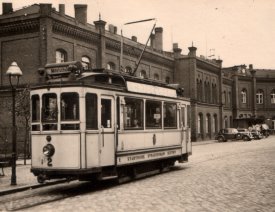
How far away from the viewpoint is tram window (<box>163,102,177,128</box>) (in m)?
15.5

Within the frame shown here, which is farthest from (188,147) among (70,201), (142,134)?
(70,201)

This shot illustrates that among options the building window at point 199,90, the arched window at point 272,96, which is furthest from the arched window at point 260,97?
the building window at point 199,90

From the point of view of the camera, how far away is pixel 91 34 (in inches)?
1176

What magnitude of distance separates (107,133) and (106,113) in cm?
56

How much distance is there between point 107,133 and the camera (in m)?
11.9

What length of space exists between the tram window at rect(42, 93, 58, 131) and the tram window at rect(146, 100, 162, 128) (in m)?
3.76

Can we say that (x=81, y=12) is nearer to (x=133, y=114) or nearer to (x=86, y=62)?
(x=86, y=62)

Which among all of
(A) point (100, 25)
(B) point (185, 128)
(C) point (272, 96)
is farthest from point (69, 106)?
(C) point (272, 96)

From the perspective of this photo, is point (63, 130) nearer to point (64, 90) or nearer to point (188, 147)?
point (64, 90)

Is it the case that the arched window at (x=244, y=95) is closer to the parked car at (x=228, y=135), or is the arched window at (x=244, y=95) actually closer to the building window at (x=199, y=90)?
the building window at (x=199, y=90)

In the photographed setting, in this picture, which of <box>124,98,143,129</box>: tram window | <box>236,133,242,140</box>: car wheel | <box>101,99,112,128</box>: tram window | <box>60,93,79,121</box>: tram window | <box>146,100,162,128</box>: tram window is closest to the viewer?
<box>60,93,79,121</box>: tram window

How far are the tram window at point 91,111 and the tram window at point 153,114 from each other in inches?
118

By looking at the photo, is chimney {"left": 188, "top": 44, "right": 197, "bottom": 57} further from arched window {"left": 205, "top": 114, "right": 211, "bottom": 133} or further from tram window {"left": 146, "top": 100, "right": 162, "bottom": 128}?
tram window {"left": 146, "top": 100, "right": 162, "bottom": 128}

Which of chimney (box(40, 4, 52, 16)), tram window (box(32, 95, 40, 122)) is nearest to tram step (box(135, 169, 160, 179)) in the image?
tram window (box(32, 95, 40, 122))
